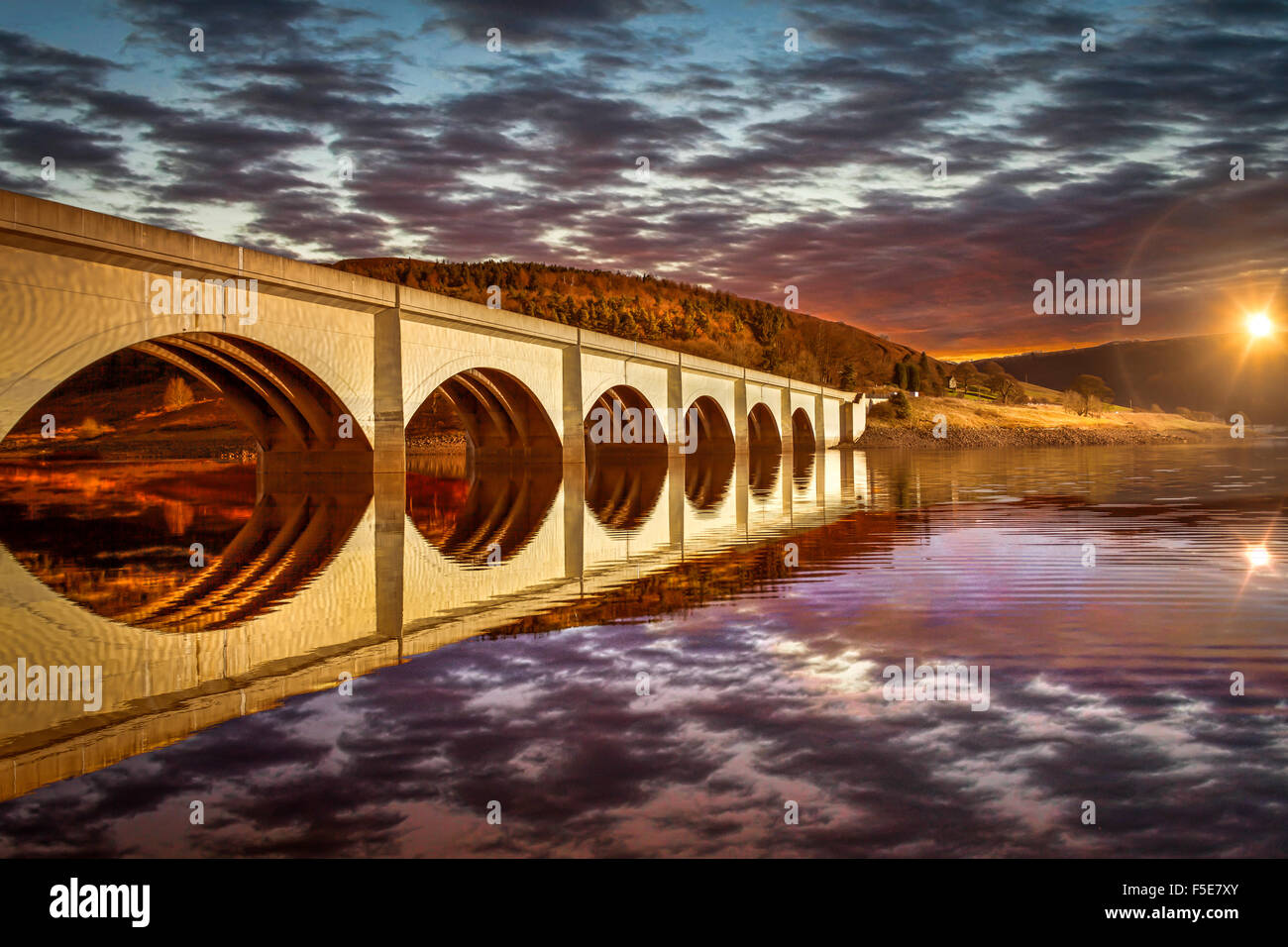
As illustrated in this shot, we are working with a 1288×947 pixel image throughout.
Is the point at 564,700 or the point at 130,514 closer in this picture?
the point at 564,700

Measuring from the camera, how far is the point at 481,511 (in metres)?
23.1

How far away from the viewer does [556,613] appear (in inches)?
373

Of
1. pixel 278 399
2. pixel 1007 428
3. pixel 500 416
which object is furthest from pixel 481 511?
pixel 1007 428

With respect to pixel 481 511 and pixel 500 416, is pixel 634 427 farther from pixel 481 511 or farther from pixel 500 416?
pixel 481 511

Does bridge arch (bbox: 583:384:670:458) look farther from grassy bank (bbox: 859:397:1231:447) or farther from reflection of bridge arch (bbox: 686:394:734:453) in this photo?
grassy bank (bbox: 859:397:1231:447)

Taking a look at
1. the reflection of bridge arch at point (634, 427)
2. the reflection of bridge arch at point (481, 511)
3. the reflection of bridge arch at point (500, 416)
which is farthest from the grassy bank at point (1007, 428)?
the reflection of bridge arch at point (481, 511)

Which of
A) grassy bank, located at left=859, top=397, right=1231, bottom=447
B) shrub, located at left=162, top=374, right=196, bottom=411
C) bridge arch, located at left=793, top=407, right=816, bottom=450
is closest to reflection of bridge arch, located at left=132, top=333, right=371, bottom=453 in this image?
bridge arch, located at left=793, top=407, right=816, bottom=450

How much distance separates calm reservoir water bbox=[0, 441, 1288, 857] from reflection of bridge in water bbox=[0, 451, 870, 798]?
0.17 feet

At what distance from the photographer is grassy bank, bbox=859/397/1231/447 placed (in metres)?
99.1

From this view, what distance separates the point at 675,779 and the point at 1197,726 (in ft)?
10.1

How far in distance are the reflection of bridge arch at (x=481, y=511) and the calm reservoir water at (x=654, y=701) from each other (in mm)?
642

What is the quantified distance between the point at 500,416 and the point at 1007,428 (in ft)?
248
